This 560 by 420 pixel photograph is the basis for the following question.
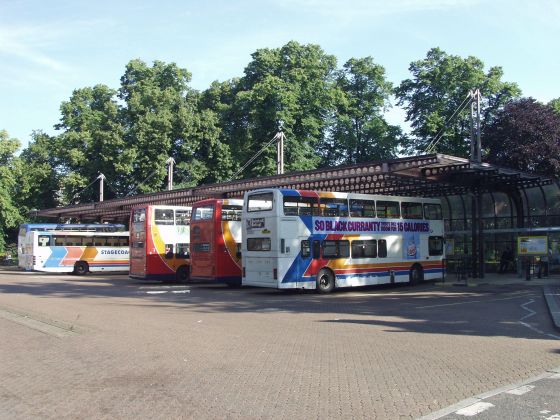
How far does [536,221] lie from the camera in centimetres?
3234

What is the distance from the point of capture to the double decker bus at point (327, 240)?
2136cm

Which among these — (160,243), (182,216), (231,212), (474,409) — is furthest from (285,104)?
(474,409)

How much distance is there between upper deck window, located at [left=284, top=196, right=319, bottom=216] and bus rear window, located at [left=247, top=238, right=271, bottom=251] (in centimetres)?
141

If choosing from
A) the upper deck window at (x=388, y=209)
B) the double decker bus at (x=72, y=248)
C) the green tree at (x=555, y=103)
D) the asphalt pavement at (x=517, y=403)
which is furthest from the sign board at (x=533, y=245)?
the double decker bus at (x=72, y=248)

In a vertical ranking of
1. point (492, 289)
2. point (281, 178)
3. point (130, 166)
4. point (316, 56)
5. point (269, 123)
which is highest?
point (316, 56)

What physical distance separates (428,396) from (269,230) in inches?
589

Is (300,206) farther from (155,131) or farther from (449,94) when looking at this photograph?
(155,131)

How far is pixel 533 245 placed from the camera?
27812mm

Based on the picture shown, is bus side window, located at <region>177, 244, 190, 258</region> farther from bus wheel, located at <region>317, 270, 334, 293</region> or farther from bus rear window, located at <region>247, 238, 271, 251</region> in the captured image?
bus wheel, located at <region>317, 270, 334, 293</region>

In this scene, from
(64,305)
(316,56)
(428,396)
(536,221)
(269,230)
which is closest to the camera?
(428,396)

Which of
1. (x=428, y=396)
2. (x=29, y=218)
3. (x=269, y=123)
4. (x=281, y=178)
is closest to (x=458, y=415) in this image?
(x=428, y=396)

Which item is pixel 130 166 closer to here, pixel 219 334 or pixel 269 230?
pixel 269 230

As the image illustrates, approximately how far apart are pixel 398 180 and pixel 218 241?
975cm

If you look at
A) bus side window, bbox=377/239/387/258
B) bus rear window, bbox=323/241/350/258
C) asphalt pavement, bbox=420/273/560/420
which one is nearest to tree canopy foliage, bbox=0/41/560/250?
bus side window, bbox=377/239/387/258
